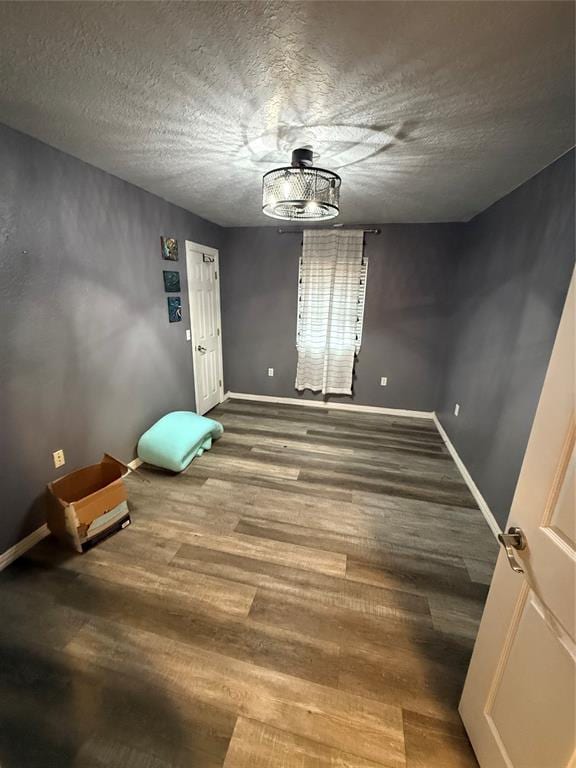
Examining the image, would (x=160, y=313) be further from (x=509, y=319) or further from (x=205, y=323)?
(x=509, y=319)

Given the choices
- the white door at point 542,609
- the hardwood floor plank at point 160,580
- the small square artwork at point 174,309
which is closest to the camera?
the white door at point 542,609

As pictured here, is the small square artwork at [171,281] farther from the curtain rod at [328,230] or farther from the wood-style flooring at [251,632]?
the wood-style flooring at [251,632]

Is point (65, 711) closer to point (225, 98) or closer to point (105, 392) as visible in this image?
point (105, 392)

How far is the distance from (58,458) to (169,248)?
2.09m

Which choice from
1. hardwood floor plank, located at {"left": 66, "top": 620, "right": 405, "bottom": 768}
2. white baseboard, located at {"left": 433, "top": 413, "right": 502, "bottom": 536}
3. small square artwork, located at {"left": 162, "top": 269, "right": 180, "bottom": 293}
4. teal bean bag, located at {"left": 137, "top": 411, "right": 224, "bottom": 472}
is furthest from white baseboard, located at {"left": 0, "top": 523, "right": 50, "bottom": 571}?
white baseboard, located at {"left": 433, "top": 413, "right": 502, "bottom": 536}

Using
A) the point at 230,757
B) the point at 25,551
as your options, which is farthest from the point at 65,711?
the point at 25,551

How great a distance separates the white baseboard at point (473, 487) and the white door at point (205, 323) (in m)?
2.92

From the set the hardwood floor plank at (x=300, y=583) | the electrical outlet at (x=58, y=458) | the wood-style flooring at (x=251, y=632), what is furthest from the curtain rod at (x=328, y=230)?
the hardwood floor plank at (x=300, y=583)

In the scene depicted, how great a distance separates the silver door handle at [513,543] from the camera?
A: 2.91 feet

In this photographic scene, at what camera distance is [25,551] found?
196cm

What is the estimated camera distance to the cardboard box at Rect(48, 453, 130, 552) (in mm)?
1889

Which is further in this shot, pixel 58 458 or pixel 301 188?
pixel 58 458

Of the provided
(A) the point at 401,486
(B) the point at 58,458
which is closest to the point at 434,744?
(A) the point at 401,486

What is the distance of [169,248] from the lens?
307cm
